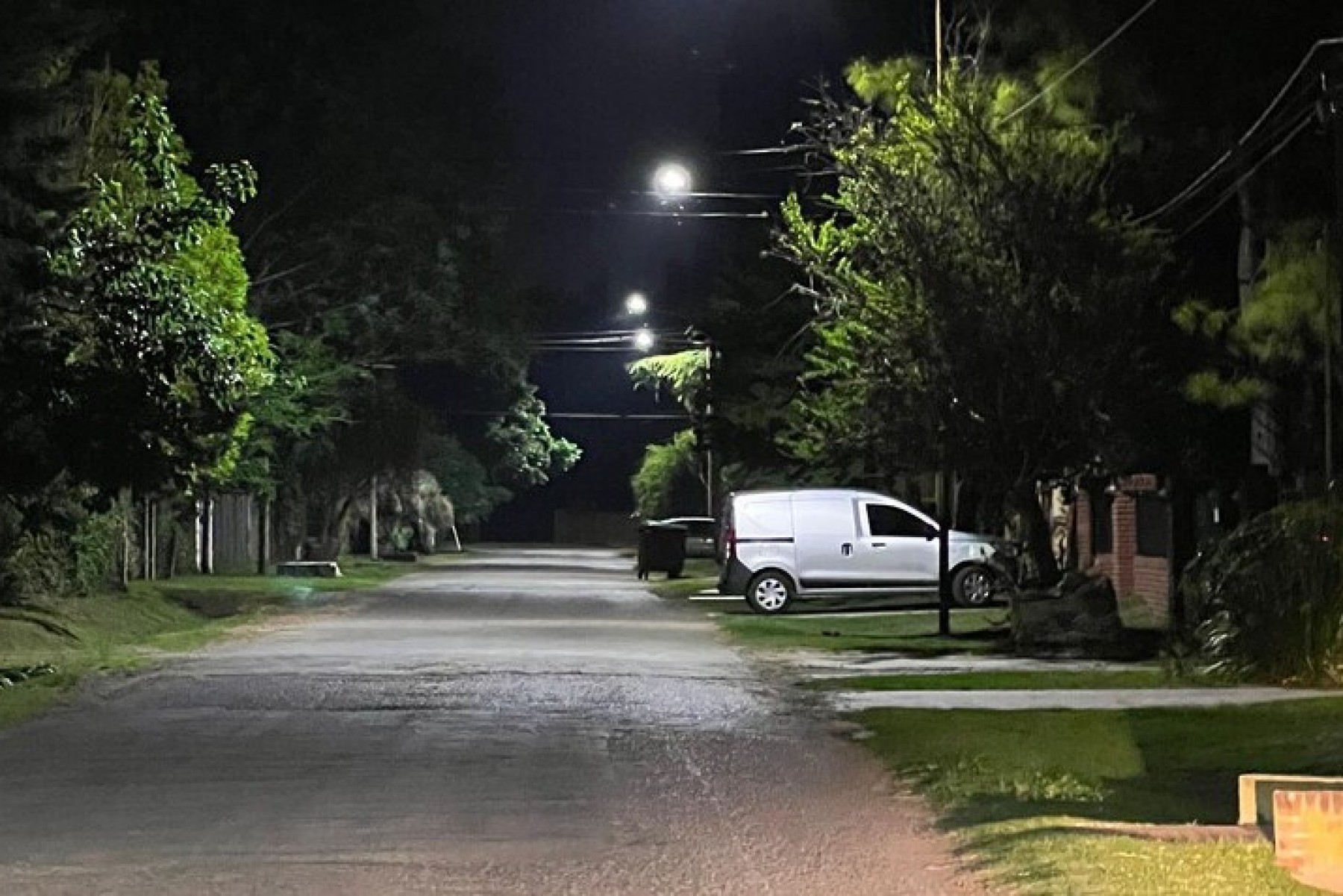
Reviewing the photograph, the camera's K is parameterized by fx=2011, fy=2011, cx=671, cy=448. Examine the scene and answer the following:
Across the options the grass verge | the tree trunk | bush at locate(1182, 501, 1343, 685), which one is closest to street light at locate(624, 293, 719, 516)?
the grass verge

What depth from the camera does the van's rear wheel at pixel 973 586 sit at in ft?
101

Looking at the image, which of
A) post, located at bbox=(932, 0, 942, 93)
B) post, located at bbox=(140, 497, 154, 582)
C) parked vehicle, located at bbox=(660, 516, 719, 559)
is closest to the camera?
post, located at bbox=(932, 0, 942, 93)

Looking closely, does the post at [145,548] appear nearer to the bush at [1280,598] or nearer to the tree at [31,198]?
the tree at [31,198]

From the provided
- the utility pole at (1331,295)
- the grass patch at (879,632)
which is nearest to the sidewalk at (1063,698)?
the utility pole at (1331,295)

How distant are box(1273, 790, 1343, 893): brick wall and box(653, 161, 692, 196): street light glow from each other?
31.0m

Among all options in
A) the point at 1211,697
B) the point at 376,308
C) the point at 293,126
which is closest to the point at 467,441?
the point at 376,308

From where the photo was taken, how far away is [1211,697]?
17016mm

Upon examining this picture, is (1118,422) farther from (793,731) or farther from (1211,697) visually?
(793,731)

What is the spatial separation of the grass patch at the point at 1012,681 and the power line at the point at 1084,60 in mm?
6865

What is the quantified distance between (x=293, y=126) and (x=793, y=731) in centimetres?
2665

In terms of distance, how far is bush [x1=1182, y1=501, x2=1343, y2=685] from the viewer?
17.5 meters

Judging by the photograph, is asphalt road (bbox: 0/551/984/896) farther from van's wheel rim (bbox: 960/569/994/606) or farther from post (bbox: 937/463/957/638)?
van's wheel rim (bbox: 960/569/994/606)

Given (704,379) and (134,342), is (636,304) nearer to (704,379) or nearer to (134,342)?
(704,379)

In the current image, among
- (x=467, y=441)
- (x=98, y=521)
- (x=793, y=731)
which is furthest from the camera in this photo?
(x=467, y=441)
